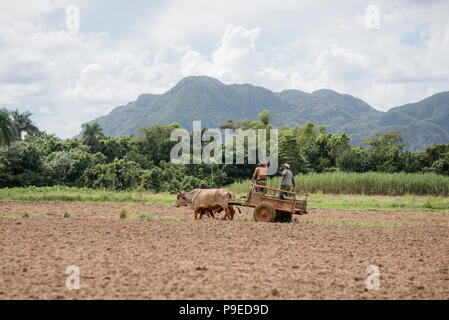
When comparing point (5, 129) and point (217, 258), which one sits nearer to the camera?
point (217, 258)

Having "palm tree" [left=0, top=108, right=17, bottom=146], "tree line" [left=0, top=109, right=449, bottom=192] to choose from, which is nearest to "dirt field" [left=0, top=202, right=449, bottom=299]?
"palm tree" [left=0, top=108, right=17, bottom=146]

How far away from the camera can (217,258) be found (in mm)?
11016

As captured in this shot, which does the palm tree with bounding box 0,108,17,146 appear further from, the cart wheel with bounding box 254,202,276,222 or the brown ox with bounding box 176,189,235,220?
the cart wheel with bounding box 254,202,276,222

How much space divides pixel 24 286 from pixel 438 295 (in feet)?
A: 25.8

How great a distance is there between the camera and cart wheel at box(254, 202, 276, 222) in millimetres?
16750

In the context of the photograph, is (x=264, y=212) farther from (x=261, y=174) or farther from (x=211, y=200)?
(x=211, y=200)

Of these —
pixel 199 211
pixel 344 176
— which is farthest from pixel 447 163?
pixel 199 211

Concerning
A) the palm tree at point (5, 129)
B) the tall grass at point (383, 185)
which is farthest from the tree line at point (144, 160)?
the tall grass at point (383, 185)

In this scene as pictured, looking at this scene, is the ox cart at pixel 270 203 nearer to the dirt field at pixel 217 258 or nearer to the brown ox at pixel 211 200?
the brown ox at pixel 211 200

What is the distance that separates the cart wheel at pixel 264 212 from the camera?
16.8 m

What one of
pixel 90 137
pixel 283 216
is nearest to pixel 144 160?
pixel 90 137

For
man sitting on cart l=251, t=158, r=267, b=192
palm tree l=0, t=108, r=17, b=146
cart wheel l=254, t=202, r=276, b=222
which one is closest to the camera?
cart wheel l=254, t=202, r=276, b=222

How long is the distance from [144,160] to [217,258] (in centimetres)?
4474

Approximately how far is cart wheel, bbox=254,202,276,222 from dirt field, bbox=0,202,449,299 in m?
0.57
